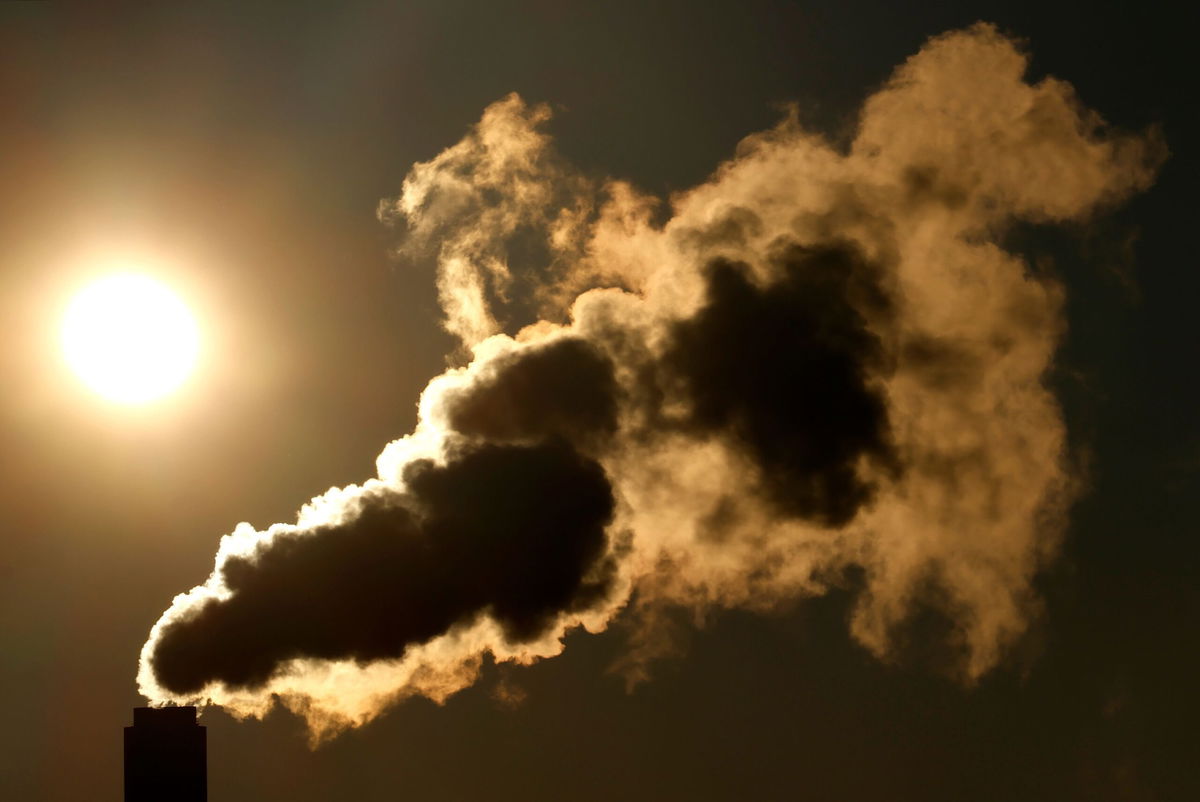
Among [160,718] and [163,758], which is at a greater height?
[160,718]

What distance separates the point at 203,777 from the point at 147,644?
11.8 feet

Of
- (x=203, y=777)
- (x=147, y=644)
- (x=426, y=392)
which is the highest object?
(x=426, y=392)

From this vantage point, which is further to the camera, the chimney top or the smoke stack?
the chimney top

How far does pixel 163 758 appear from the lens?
5041 cm

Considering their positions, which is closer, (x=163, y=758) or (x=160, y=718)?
(x=163, y=758)

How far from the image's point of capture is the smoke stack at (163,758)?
5025 centimetres

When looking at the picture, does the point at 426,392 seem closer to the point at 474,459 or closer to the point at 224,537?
the point at 474,459

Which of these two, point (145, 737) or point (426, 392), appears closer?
point (145, 737)

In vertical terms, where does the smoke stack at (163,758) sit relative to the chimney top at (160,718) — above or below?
below

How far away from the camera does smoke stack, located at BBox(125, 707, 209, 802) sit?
165 ft

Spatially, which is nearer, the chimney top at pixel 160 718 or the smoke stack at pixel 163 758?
the smoke stack at pixel 163 758

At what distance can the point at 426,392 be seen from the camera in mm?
55000

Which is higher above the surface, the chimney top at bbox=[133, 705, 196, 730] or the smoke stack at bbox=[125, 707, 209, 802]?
the chimney top at bbox=[133, 705, 196, 730]

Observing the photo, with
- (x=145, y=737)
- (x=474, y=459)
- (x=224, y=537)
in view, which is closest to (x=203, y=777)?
(x=145, y=737)
